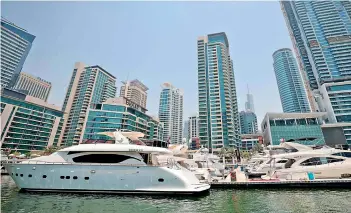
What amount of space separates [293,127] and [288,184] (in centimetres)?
5129

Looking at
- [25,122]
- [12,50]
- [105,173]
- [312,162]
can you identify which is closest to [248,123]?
[25,122]

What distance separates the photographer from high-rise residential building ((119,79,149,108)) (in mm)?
106131

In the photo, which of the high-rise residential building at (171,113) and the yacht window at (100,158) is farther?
the high-rise residential building at (171,113)

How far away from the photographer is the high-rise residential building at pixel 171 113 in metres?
127

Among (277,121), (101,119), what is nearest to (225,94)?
(277,121)

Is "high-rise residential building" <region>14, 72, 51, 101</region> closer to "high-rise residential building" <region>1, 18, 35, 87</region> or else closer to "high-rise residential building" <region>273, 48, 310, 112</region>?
"high-rise residential building" <region>1, 18, 35, 87</region>

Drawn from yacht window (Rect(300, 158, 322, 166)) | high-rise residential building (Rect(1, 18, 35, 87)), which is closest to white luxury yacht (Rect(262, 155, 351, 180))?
yacht window (Rect(300, 158, 322, 166))

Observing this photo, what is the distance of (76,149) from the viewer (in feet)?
45.1

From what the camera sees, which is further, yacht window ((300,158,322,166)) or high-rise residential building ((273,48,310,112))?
high-rise residential building ((273,48,310,112))

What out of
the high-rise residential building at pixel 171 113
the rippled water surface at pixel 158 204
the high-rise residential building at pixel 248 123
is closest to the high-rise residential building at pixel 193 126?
the high-rise residential building at pixel 171 113

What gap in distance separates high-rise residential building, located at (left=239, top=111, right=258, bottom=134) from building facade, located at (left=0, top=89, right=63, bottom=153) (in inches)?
5652

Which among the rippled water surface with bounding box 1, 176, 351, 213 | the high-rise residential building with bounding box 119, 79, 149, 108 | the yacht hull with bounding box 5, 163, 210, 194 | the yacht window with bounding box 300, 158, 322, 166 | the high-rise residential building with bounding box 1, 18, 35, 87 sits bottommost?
the rippled water surface with bounding box 1, 176, 351, 213

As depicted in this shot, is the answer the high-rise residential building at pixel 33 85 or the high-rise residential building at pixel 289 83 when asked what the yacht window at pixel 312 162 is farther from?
the high-rise residential building at pixel 33 85

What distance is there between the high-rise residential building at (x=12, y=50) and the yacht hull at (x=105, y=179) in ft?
390
